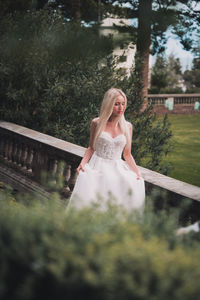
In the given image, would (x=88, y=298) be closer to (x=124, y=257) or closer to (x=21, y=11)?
(x=124, y=257)

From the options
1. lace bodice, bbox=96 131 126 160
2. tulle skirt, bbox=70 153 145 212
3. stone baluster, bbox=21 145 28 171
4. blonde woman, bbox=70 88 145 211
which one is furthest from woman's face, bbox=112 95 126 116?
stone baluster, bbox=21 145 28 171

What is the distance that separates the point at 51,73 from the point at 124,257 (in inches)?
269

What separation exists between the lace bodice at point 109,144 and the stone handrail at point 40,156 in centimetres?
45

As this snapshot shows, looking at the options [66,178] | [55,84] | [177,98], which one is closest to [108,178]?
[66,178]

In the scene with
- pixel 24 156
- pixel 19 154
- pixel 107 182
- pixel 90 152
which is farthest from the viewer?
pixel 19 154

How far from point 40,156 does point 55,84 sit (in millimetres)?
1989

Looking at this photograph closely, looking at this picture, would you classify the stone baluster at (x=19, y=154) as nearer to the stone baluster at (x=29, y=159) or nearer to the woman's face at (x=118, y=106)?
the stone baluster at (x=29, y=159)

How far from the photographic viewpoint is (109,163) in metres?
4.45

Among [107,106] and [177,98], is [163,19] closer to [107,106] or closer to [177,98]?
[107,106]

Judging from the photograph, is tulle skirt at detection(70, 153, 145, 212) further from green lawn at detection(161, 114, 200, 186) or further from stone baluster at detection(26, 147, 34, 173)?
green lawn at detection(161, 114, 200, 186)

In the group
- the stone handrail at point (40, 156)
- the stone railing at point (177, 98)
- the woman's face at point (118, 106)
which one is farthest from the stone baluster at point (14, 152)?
the stone railing at point (177, 98)

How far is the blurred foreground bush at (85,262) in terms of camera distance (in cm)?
146

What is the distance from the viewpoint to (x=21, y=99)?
7.96m

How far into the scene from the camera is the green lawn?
10773 millimetres
